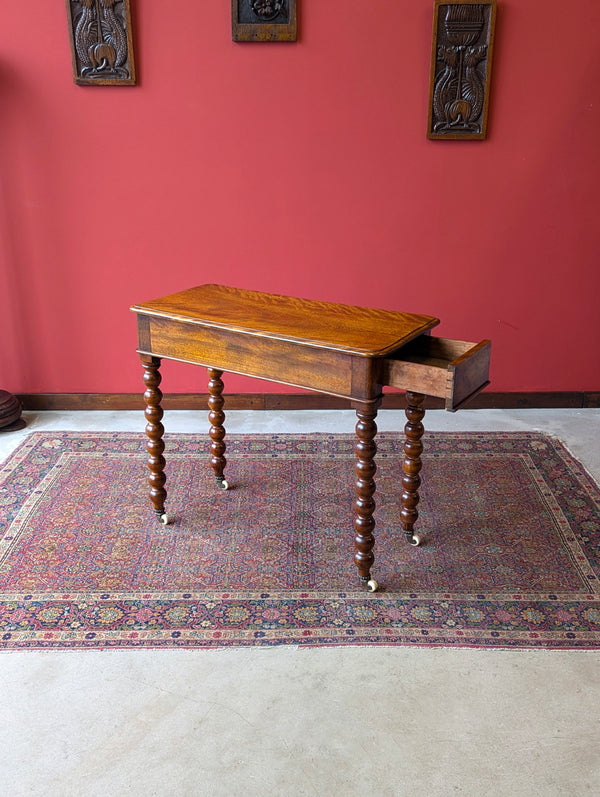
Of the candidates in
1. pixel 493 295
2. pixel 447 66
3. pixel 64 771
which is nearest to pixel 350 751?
pixel 64 771

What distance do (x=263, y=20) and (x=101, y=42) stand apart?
0.79 metres

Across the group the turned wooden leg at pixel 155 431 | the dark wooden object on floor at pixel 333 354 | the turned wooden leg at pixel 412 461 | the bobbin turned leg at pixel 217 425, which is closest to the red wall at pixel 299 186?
the bobbin turned leg at pixel 217 425

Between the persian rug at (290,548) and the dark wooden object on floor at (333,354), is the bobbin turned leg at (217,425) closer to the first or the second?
the persian rug at (290,548)

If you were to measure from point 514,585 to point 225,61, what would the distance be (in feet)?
8.99

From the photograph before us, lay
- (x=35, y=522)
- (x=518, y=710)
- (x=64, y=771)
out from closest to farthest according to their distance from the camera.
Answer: (x=64, y=771)
(x=518, y=710)
(x=35, y=522)

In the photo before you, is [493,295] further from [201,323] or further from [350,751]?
[350,751]

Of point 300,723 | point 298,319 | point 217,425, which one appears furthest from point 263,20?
point 300,723

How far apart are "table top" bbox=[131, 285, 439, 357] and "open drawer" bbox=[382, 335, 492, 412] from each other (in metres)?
0.08

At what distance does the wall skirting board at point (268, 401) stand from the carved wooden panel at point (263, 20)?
1.81m

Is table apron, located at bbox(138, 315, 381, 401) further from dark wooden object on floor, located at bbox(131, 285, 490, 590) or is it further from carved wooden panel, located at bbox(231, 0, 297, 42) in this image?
carved wooden panel, located at bbox(231, 0, 297, 42)

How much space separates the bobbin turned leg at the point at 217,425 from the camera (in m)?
3.07

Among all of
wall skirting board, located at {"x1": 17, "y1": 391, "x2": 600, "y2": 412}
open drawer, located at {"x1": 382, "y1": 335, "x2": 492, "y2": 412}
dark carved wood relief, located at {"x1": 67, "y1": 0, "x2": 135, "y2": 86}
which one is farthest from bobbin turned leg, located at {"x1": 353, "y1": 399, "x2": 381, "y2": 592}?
dark carved wood relief, located at {"x1": 67, "y1": 0, "x2": 135, "y2": 86}

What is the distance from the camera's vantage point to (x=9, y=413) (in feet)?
12.5

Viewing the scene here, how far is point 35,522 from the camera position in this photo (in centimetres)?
297
